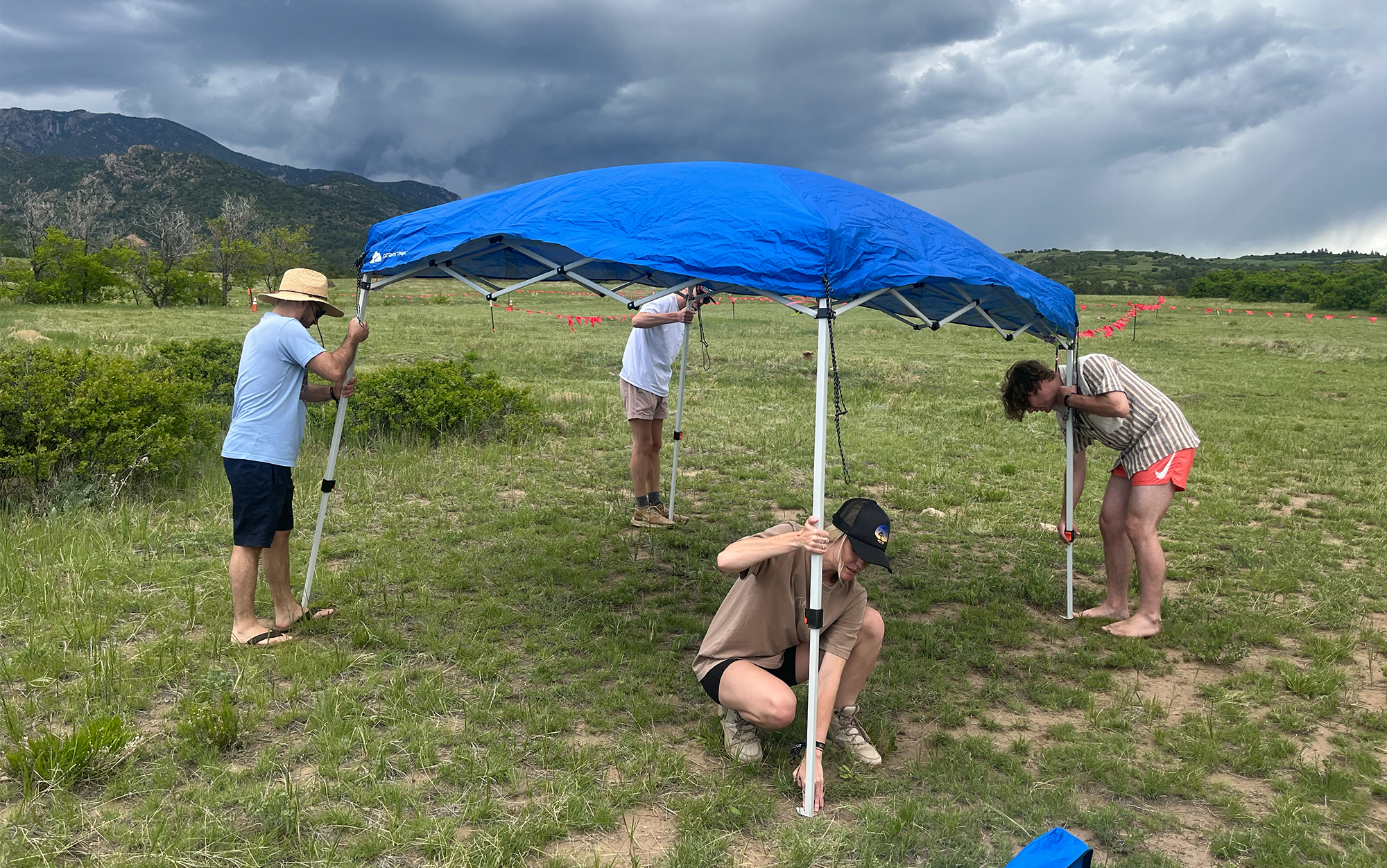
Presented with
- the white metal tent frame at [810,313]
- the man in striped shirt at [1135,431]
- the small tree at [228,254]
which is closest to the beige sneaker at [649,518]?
the white metal tent frame at [810,313]

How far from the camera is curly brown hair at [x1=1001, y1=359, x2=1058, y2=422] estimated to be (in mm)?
5246

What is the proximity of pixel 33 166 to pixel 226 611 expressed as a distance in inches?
5791

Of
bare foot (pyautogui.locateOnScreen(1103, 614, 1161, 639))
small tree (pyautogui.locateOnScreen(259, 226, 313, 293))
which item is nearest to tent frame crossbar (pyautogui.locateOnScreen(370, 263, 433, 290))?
bare foot (pyautogui.locateOnScreen(1103, 614, 1161, 639))

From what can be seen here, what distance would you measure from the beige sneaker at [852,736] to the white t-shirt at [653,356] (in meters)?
3.60

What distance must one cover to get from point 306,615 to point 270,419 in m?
1.30

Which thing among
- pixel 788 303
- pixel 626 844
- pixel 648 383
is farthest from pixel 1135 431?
pixel 626 844

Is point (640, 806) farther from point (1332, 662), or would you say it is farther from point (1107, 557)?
point (1332, 662)

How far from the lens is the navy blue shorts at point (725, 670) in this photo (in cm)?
375

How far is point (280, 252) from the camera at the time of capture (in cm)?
5606

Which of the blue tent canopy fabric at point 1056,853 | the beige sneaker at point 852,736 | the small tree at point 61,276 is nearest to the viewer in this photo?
the blue tent canopy fabric at point 1056,853

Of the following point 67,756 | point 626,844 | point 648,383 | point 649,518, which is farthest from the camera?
point 649,518

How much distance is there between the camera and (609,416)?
11.7m

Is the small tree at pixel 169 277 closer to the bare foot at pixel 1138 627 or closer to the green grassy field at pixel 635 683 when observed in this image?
the green grassy field at pixel 635 683

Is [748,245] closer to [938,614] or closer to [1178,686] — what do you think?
[938,614]
